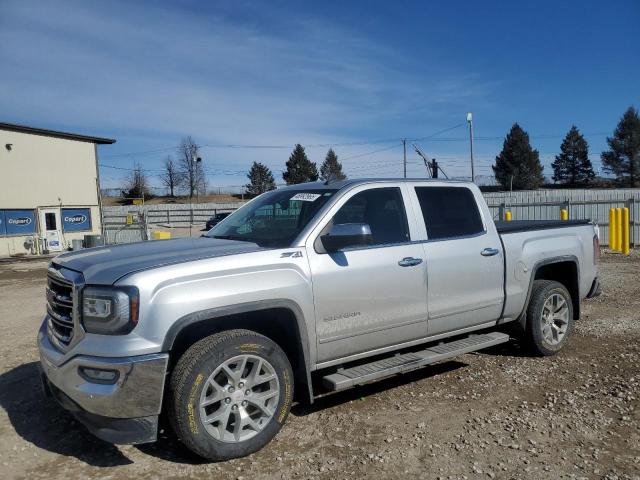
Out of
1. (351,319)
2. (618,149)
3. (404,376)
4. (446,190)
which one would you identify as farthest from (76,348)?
(618,149)

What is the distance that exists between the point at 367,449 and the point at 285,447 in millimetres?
576

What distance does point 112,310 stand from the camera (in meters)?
3.16

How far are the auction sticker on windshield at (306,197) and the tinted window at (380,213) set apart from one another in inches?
11.7

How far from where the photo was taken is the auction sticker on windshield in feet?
14.5

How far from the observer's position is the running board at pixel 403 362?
3922 millimetres

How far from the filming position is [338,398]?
4.64 m

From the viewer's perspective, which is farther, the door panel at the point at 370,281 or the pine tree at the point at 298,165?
the pine tree at the point at 298,165

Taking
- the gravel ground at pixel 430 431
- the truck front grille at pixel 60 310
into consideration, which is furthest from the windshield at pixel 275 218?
the gravel ground at pixel 430 431

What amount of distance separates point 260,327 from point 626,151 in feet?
296

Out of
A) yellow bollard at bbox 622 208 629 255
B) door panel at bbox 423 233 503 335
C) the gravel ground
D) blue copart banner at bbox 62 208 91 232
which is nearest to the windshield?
door panel at bbox 423 233 503 335

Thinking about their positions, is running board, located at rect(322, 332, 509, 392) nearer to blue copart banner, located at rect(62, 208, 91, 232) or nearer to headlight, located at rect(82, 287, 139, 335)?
headlight, located at rect(82, 287, 139, 335)

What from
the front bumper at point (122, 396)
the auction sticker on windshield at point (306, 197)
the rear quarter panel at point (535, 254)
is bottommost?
the front bumper at point (122, 396)

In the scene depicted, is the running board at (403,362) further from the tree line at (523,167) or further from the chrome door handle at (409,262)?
the tree line at (523,167)

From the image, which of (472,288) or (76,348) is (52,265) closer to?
(76,348)
